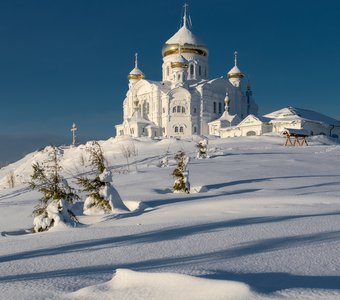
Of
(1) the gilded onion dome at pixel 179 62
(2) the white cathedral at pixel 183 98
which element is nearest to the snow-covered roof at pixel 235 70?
(2) the white cathedral at pixel 183 98

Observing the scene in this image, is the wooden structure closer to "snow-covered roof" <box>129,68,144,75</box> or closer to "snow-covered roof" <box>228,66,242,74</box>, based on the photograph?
"snow-covered roof" <box>228,66,242,74</box>

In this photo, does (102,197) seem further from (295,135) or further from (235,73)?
(235,73)

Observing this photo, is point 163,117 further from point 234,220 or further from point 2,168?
point 234,220

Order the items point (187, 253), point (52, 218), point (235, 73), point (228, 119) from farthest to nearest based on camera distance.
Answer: point (235, 73) → point (228, 119) → point (52, 218) → point (187, 253)

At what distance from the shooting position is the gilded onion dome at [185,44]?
5412 centimetres

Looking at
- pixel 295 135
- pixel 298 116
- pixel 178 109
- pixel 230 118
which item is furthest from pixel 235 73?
pixel 295 135

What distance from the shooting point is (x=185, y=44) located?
54.1 metres

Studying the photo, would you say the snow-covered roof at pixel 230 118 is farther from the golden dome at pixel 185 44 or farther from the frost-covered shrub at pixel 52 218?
the frost-covered shrub at pixel 52 218

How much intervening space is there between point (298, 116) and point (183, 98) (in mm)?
14066

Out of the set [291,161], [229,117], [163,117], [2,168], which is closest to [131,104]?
[163,117]

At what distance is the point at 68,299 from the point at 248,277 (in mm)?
1347

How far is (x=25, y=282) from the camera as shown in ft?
10.5

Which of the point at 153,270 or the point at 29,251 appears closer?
the point at 153,270

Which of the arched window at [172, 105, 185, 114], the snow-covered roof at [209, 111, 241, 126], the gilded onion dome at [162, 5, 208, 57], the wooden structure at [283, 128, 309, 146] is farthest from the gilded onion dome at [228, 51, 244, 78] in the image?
the wooden structure at [283, 128, 309, 146]
